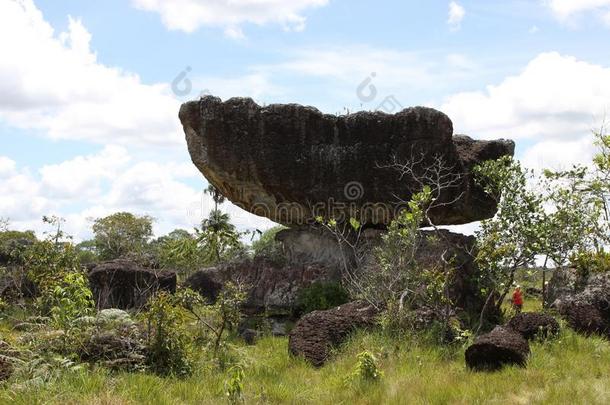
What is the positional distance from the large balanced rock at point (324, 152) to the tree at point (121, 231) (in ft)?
96.7

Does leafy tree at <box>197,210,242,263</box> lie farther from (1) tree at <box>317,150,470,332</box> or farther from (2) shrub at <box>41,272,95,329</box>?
(2) shrub at <box>41,272,95,329</box>

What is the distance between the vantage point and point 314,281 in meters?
17.5

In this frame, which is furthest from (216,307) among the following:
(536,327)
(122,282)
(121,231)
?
(121,231)

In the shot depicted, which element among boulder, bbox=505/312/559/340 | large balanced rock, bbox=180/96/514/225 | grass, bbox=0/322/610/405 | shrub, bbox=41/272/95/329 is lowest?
grass, bbox=0/322/610/405

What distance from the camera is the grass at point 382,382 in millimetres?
7797

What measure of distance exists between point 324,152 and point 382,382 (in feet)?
27.9

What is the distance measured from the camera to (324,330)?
12.1 metres

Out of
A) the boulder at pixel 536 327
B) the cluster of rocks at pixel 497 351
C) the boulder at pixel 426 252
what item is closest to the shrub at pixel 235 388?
the cluster of rocks at pixel 497 351

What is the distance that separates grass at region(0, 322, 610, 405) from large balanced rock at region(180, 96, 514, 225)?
5705 mm

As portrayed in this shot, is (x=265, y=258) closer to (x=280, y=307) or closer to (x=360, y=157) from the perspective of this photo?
(x=280, y=307)

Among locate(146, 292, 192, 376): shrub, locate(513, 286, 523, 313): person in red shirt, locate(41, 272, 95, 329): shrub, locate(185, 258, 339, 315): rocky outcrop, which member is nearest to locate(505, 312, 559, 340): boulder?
locate(513, 286, 523, 313): person in red shirt

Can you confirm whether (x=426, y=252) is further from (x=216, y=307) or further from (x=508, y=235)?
(x=216, y=307)

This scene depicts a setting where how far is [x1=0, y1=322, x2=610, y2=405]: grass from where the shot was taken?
7797 mm

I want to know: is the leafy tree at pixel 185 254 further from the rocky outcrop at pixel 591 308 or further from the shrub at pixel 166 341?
the rocky outcrop at pixel 591 308
